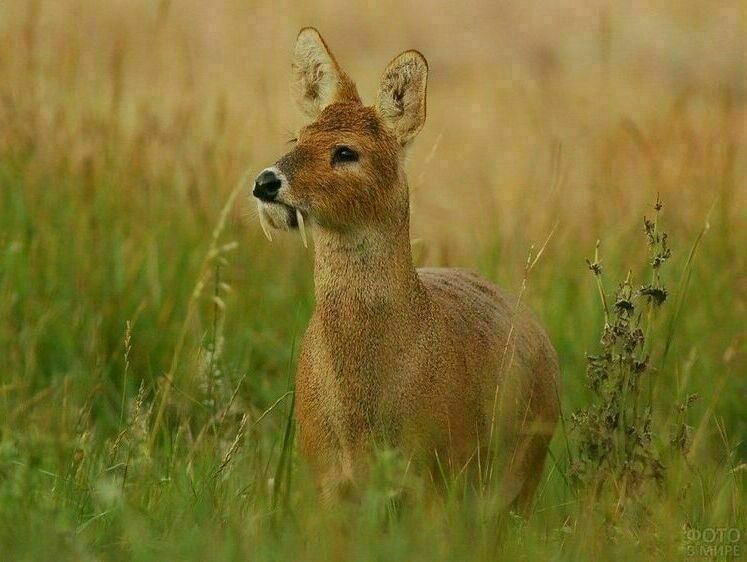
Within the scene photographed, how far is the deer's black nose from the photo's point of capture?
5184 mm

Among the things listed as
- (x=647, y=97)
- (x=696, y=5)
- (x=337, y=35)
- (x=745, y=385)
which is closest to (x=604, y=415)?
(x=745, y=385)

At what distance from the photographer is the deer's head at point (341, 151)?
528cm

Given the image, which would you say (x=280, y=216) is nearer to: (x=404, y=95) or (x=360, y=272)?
(x=360, y=272)

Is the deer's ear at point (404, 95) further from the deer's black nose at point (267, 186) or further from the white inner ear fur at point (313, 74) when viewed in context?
the deer's black nose at point (267, 186)

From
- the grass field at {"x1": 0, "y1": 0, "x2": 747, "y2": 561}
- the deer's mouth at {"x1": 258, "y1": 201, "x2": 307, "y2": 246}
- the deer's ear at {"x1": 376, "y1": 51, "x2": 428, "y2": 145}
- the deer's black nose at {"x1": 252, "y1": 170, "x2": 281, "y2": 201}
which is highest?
the deer's ear at {"x1": 376, "y1": 51, "x2": 428, "y2": 145}

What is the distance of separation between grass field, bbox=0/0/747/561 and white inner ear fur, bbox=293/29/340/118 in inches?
26.6

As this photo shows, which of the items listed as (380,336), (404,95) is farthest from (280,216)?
(404,95)

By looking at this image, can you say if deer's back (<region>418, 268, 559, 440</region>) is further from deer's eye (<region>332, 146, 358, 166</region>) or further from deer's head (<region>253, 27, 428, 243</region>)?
deer's eye (<region>332, 146, 358, 166</region>)

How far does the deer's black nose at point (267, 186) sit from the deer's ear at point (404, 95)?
2.19 feet

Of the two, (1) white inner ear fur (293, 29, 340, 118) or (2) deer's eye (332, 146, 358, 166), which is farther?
(1) white inner ear fur (293, 29, 340, 118)

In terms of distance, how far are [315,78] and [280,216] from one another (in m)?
0.89

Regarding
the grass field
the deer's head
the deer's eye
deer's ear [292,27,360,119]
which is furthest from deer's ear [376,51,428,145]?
the grass field

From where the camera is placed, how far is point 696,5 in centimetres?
1700

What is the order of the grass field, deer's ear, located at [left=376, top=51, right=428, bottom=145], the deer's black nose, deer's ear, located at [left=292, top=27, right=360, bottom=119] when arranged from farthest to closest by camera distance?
deer's ear, located at [left=292, top=27, right=360, bottom=119], deer's ear, located at [left=376, top=51, right=428, bottom=145], the deer's black nose, the grass field
